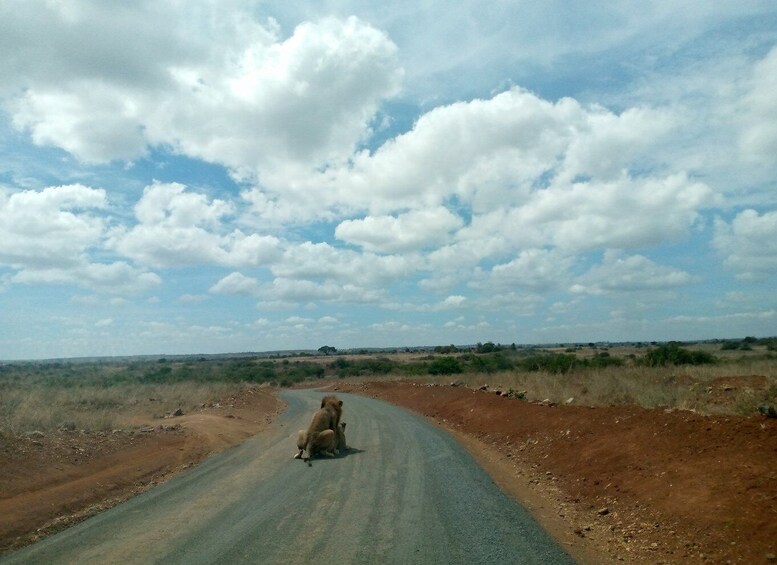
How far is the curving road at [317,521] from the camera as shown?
6934mm

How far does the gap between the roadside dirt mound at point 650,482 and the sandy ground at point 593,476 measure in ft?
0.08

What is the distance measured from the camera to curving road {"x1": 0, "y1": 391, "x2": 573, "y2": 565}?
22.7 ft

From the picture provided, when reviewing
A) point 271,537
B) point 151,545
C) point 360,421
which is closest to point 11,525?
point 151,545

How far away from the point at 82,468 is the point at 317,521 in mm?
7270

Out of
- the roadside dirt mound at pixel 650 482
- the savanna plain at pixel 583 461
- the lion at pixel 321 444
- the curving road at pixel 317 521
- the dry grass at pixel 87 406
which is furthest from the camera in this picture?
the dry grass at pixel 87 406

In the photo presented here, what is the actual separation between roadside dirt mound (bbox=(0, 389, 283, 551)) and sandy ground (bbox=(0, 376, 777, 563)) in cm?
3

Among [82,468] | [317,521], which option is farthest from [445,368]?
[317,521]

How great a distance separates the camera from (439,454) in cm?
1458

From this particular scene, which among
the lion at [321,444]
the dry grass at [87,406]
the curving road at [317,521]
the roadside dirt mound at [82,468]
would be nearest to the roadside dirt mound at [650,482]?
the curving road at [317,521]

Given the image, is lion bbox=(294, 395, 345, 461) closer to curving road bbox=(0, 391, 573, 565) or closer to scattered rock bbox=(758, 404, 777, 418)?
curving road bbox=(0, 391, 573, 565)

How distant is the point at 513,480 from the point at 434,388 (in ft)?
85.7

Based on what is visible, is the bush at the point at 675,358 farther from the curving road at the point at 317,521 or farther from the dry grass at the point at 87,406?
the dry grass at the point at 87,406

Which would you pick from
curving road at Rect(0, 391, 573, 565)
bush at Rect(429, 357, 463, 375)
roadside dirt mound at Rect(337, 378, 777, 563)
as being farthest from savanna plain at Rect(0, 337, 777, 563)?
bush at Rect(429, 357, 463, 375)

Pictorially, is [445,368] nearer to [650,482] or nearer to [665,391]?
[665,391]
